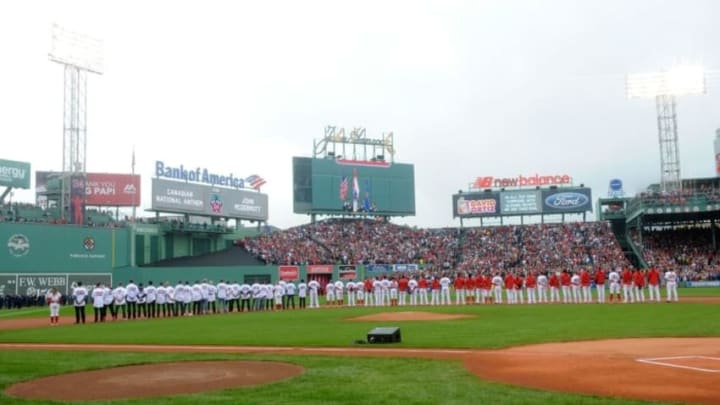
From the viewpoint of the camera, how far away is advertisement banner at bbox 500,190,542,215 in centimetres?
6731

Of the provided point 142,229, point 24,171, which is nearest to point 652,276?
point 142,229

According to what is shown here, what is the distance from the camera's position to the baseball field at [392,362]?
9.45 meters

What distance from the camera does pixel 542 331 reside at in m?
17.8

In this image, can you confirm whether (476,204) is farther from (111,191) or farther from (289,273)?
(111,191)

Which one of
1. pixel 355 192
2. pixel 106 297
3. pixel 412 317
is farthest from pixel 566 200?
pixel 106 297

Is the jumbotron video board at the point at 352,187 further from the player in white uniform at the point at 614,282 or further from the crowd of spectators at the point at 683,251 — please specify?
the player in white uniform at the point at 614,282

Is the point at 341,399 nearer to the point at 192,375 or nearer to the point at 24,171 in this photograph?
the point at 192,375

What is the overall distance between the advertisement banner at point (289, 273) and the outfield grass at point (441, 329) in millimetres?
28774

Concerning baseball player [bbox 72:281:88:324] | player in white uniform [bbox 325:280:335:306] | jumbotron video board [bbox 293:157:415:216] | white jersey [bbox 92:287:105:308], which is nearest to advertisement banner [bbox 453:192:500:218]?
jumbotron video board [bbox 293:157:415:216]

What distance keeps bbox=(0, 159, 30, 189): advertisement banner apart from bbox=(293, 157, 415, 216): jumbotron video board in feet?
76.1

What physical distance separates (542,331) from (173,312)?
19197mm

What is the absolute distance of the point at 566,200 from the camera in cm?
6688

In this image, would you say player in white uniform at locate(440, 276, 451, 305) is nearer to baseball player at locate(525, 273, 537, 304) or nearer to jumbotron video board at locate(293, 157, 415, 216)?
baseball player at locate(525, 273, 537, 304)

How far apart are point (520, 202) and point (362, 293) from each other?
115ft
